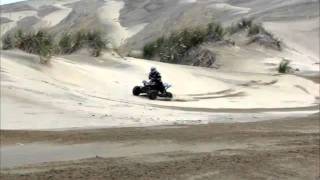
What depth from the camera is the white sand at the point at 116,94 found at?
20031 mm

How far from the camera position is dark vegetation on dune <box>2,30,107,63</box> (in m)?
31.9

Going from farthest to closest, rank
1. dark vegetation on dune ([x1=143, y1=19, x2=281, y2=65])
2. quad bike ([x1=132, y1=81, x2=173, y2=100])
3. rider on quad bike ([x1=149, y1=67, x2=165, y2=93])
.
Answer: dark vegetation on dune ([x1=143, y1=19, x2=281, y2=65]) → rider on quad bike ([x1=149, y1=67, x2=165, y2=93]) → quad bike ([x1=132, y1=81, x2=173, y2=100])

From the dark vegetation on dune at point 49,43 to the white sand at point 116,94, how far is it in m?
0.72

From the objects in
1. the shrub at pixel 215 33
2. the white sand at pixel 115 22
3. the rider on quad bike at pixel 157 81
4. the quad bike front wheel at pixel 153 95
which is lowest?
the quad bike front wheel at pixel 153 95

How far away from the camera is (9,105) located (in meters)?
20.2

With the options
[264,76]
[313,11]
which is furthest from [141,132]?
[313,11]

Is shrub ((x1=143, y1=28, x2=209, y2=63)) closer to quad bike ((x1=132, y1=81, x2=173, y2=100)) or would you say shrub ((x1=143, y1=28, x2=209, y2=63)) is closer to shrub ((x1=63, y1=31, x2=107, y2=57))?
shrub ((x1=63, y1=31, x2=107, y2=57))

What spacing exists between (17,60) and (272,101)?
991 centimetres

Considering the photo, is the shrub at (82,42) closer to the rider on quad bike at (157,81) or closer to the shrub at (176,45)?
the shrub at (176,45)

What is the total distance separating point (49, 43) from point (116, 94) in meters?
7.95

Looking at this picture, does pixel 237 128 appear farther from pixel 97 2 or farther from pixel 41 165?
pixel 97 2

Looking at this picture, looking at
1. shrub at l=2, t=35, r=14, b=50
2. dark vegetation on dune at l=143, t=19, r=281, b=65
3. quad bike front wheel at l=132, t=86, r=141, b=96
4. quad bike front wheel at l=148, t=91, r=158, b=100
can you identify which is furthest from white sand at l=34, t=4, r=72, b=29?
quad bike front wheel at l=148, t=91, r=158, b=100

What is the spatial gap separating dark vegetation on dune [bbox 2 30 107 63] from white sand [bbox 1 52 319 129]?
72 centimetres

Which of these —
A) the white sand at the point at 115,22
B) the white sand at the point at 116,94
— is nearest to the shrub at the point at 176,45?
the white sand at the point at 116,94
